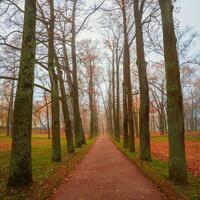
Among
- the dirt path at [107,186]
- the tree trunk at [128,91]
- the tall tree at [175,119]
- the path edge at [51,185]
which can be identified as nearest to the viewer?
the path edge at [51,185]

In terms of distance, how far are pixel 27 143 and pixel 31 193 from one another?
1289mm

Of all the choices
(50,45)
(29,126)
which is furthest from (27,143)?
(50,45)

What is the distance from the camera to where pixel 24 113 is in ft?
26.3

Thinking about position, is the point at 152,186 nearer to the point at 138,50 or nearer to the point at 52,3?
the point at 138,50

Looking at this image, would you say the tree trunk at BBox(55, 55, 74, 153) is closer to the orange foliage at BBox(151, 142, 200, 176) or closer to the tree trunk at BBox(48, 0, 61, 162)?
the tree trunk at BBox(48, 0, 61, 162)

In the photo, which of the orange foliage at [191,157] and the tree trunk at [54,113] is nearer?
the orange foliage at [191,157]

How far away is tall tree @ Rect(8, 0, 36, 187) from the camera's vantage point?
7910 millimetres

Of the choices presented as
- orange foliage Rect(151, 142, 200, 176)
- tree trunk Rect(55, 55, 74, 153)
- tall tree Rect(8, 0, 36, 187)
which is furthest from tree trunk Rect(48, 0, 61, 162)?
orange foliage Rect(151, 142, 200, 176)

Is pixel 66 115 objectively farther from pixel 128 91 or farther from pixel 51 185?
pixel 51 185

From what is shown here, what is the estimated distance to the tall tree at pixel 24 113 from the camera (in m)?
7.91

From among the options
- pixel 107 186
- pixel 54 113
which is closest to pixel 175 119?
pixel 107 186

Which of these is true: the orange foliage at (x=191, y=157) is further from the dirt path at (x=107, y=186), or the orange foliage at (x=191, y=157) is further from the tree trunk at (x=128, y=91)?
the dirt path at (x=107, y=186)

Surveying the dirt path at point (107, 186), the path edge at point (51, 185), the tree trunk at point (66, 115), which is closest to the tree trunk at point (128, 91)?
the tree trunk at point (66, 115)

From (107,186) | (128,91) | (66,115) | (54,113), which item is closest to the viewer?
(107,186)
